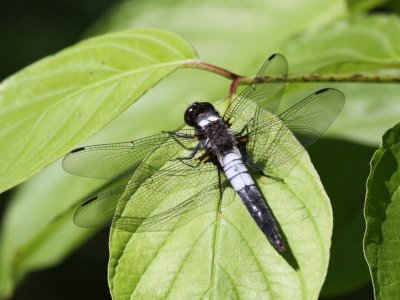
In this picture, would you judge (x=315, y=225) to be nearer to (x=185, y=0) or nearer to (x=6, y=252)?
(x=6, y=252)

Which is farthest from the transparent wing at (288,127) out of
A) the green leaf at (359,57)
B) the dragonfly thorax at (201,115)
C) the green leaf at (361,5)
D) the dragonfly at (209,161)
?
the green leaf at (361,5)

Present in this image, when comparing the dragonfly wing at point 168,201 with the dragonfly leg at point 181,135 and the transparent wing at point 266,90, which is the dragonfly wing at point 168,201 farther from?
the transparent wing at point 266,90

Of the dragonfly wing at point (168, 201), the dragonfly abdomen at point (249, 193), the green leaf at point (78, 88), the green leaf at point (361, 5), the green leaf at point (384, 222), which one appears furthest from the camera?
the green leaf at point (361, 5)

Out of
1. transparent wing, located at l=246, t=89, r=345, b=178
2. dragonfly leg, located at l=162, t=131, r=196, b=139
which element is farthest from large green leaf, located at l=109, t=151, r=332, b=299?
dragonfly leg, located at l=162, t=131, r=196, b=139

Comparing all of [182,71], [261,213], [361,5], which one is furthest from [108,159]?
[361,5]

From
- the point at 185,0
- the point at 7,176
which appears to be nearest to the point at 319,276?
the point at 7,176

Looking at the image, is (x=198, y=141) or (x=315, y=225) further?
(x=198, y=141)
